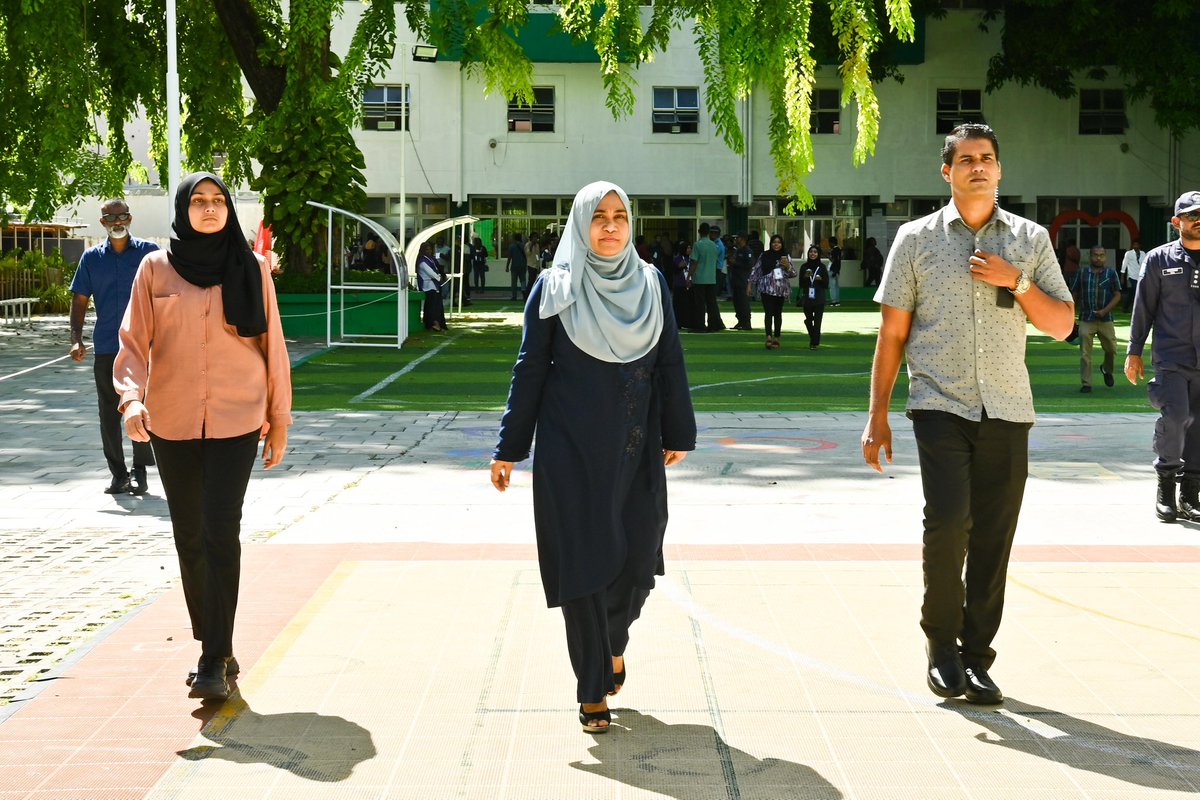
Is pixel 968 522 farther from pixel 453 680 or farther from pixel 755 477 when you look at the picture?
pixel 755 477

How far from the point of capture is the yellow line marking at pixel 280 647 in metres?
5.08

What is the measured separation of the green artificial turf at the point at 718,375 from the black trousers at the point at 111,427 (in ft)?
17.9

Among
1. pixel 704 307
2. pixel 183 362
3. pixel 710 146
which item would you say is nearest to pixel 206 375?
pixel 183 362

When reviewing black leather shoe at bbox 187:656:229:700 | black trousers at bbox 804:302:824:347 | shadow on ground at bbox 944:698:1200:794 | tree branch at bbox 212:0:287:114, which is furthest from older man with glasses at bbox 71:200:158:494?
tree branch at bbox 212:0:287:114

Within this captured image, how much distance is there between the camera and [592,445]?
4.97m

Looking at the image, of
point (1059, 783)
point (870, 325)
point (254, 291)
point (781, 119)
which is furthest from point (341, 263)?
point (1059, 783)

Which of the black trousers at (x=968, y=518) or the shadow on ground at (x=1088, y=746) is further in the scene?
the black trousers at (x=968, y=518)

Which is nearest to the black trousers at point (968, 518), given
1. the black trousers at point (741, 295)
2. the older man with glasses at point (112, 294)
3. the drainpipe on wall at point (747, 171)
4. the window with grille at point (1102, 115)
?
the older man with glasses at point (112, 294)

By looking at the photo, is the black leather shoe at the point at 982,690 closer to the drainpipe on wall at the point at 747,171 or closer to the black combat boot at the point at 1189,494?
the black combat boot at the point at 1189,494

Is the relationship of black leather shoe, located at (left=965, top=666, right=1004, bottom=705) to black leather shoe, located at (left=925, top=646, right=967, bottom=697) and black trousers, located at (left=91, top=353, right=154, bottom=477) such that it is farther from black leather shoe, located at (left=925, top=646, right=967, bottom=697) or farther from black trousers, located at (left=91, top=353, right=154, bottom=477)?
black trousers, located at (left=91, top=353, right=154, bottom=477)

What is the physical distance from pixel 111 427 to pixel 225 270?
5.02 m

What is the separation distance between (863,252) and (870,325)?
1523 cm

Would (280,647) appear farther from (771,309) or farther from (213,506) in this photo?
(771,309)

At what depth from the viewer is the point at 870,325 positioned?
31891 millimetres
